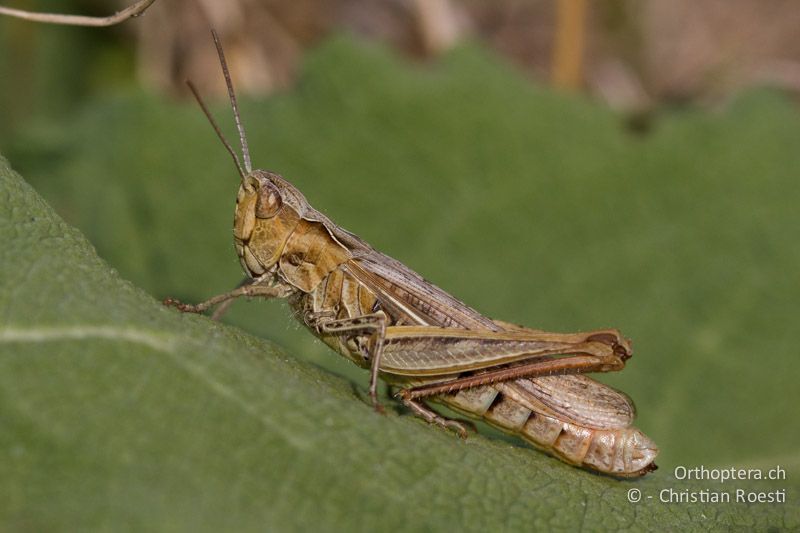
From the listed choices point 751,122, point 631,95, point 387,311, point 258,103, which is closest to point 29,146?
point 258,103

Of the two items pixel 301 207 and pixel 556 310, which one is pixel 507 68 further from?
pixel 301 207

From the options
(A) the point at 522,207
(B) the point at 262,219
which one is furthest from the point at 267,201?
(A) the point at 522,207

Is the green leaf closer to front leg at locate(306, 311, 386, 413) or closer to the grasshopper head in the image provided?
front leg at locate(306, 311, 386, 413)

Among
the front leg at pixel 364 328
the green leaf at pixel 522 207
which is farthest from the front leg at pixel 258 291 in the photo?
the green leaf at pixel 522 207

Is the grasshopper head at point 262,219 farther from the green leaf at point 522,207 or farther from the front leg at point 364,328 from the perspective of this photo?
the green leaf at point 522,207

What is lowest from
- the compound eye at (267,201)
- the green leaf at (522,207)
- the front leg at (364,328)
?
the front leg at (364,328)

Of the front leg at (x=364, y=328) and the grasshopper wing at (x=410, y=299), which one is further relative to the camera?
the grasshopper wing at (x=410, y=299)

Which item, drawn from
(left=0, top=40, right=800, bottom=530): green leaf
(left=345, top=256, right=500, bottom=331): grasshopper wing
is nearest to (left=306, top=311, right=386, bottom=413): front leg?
(left=345, top=256, right=500, bottom=331): grasshopper wing
